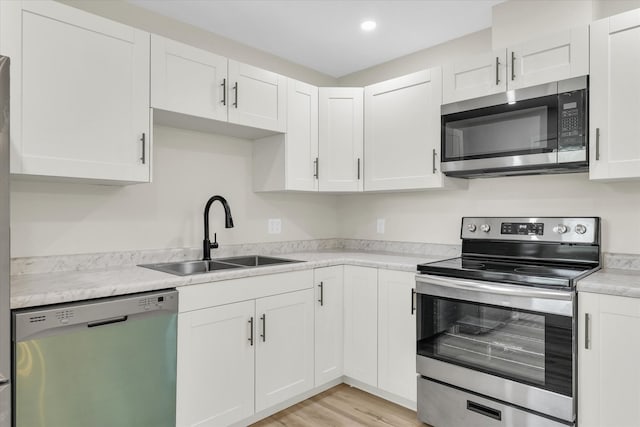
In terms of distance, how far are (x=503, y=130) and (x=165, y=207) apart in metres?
2.15

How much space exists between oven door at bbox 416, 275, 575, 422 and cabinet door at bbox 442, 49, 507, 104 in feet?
3.83

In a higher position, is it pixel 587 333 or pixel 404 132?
pixel 404 132

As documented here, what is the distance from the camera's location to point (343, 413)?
242 centimetres

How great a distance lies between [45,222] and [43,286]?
1.83 feet

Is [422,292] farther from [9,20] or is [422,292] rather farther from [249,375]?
[9,20]

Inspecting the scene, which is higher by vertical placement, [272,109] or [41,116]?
[272,109]

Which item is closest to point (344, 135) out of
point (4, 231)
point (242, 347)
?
point (242, 347)

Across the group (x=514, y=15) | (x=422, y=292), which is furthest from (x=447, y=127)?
(x=422, y=292)

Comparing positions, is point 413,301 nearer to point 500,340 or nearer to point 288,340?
point 500,340

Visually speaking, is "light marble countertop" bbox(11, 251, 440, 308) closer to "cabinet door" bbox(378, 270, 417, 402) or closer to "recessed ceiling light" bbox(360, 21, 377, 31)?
"cabinet door" bbox(378, 270, 417, 402)

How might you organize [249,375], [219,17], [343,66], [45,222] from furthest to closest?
[343,66] → [219,17] → [249,375] → [45,222]

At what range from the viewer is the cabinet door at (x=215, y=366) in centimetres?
193

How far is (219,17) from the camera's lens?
2561mm

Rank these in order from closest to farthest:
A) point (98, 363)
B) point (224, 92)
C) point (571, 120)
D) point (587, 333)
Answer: point (98, 363) → point (587, 333) → point (571, 120) → point (224, 92)
